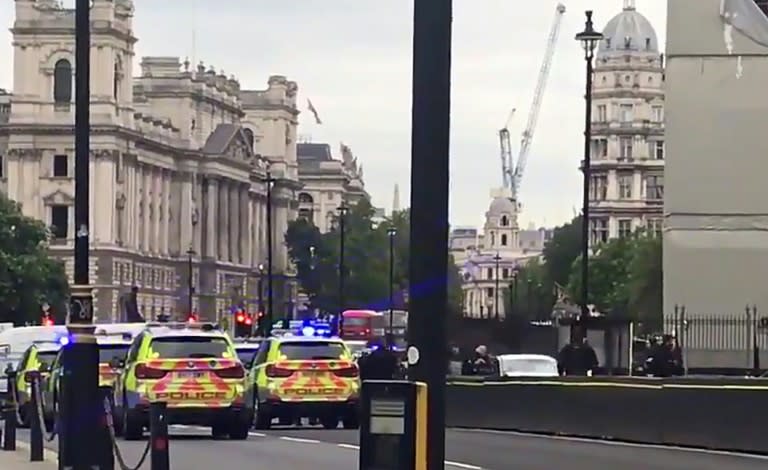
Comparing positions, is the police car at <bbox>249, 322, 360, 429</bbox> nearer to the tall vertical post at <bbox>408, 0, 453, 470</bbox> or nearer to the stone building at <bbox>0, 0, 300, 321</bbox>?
the tall vertical post at <bbox>408, 0, 453, 470</bbox>

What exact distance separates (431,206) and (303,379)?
2528cm

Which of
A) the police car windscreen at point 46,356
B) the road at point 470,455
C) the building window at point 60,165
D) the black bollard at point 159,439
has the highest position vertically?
the building window at point 60,165

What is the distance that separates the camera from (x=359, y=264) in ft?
528

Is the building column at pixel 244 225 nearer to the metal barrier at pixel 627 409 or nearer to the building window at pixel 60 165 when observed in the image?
the building window at pixel 60 165

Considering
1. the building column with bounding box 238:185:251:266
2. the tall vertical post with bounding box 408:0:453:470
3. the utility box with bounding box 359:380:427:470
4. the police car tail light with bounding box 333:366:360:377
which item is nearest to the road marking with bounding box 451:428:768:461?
the police car tail light with bounding box 333:366:360:377

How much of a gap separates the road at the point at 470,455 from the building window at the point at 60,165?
421 ft

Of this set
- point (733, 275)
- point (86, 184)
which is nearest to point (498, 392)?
point (86, 184)

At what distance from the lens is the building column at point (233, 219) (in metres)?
190

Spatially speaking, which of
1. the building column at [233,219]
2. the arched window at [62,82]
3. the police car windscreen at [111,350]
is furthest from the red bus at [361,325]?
the building column at [233,219]

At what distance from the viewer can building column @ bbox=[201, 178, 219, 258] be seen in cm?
18350

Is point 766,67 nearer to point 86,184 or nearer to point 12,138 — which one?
point 86,184

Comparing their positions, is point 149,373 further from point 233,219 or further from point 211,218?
point 233,219

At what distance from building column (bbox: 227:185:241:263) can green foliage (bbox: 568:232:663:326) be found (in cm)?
3968

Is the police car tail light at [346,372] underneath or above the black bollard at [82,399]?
underneath
